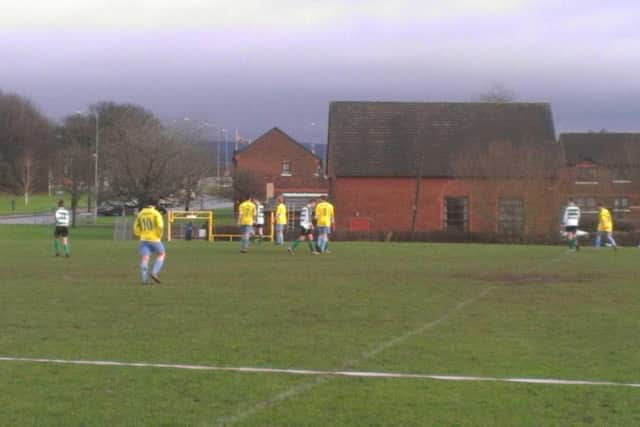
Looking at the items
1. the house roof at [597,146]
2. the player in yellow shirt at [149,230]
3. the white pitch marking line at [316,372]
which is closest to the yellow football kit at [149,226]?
the player in yellow shirt at [149,230]

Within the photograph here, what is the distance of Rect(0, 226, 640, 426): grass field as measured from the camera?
314 inches

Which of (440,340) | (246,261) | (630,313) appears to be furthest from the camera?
(246,261)

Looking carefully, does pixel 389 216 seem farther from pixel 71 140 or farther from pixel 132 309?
pixel 71 140

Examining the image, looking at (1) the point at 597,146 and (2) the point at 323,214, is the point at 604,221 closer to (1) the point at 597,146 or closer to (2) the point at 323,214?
(2) the point at 323,214

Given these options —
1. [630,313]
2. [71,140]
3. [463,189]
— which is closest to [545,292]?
[630,313]

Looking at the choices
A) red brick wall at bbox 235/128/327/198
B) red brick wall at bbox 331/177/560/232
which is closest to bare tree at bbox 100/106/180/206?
red brick wall at bbox 331/177/560/232

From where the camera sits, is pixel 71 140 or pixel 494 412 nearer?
pixel 494 412

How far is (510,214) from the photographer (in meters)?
51.4

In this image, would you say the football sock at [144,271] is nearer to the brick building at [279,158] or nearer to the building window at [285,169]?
the brick building at [279,158]

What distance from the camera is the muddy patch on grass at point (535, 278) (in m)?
20.3

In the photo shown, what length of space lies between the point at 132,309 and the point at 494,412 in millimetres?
8104

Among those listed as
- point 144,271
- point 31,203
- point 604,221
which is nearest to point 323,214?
point 604,221

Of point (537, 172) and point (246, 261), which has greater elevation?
point (537, 172)

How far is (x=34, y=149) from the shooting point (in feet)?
360
